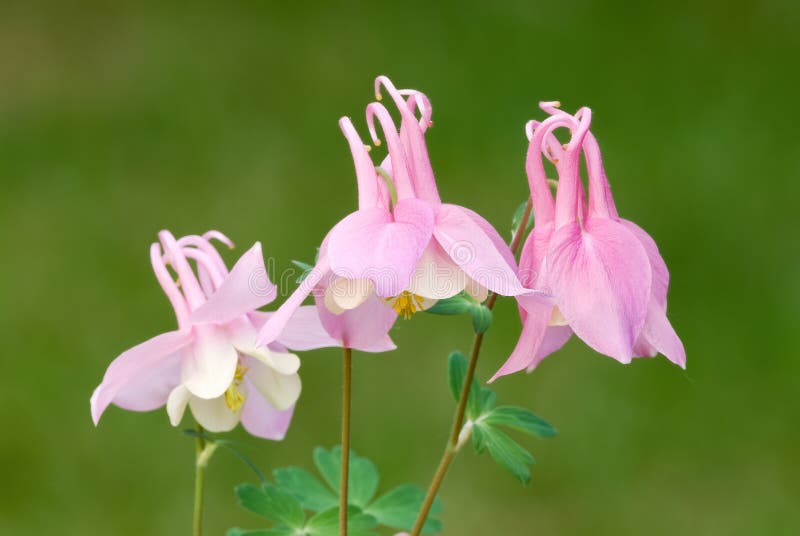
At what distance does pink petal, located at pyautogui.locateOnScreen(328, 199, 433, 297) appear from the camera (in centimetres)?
79

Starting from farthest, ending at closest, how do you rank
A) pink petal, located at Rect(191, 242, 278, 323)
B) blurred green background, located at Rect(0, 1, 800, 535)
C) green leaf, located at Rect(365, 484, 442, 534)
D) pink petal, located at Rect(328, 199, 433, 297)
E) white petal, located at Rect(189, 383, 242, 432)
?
blurred green background, located at Rect(0, 1, 800, 535) < green leaf, located at Rect(365, 484, 442, 534) < white petal, located at Rect(189, 383, 242, 432) < pink petal, located at Rect(191, 242, 278, 323) < pink petal, located at Rect(328, 199, 433, 297)

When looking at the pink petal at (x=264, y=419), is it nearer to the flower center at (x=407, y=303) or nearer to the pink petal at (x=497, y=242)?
the flower center at (x=407, y=303)

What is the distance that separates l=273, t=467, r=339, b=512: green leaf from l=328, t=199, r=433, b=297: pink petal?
43 centimetres

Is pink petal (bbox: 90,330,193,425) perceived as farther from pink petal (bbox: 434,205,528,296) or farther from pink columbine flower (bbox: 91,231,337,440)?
pink petal (bbox: 434,205,528,296)

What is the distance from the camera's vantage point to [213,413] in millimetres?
1010

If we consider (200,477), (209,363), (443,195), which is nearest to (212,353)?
(209,363)

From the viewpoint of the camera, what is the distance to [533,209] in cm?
92

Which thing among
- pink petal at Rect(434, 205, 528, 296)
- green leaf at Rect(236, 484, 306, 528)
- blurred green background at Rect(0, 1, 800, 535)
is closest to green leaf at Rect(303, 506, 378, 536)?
green leaf at Rect(236, 484, 306, 528)

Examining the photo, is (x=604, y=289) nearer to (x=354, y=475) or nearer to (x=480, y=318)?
(x=480, y=318)

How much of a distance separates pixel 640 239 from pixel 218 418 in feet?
1.34

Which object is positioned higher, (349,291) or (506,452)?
(349,291)

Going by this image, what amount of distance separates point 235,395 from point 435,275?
0.81 ft

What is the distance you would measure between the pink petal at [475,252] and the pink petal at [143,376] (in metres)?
0.27

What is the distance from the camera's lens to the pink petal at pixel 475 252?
2.62 ft
